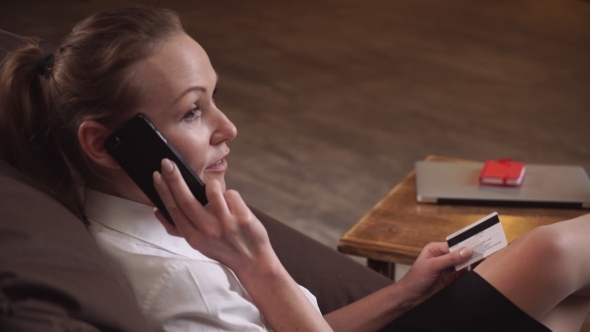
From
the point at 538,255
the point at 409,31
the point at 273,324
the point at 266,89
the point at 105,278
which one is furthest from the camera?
the point at 409,31

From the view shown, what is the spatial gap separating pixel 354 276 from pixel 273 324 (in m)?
0.54

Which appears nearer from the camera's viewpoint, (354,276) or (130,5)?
(130,5)

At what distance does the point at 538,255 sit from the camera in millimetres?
1271

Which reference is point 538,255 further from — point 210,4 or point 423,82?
point 210,4

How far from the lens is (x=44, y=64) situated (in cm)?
125

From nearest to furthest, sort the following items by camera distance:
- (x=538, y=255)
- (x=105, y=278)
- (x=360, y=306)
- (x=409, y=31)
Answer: (x=105, y=278) < (x=538, y=255) < (x=360, y=306) < (x=409, y=31)

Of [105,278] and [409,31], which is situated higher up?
[105,278]

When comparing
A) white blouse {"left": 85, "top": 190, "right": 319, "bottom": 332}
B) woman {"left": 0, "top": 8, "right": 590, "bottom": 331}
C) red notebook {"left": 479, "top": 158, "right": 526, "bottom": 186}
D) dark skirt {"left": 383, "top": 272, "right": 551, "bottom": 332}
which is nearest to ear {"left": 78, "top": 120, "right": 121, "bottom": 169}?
woman {"left": 0, "top": 8, "right": 590, "bottom": 331}

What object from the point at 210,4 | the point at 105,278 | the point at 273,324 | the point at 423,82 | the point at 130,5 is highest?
the point at 130,5

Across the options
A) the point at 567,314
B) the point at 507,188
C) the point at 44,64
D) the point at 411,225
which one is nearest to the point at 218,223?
the point at 44,64

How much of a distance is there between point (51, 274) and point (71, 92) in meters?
0.36

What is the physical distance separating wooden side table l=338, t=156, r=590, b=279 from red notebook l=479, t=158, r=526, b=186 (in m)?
0.08

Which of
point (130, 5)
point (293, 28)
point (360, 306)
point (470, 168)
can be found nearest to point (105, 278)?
point (130, 5)

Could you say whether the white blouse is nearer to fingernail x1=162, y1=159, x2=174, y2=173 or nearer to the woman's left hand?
fingernail x1=162, y1=159, x2=174, y2=173
